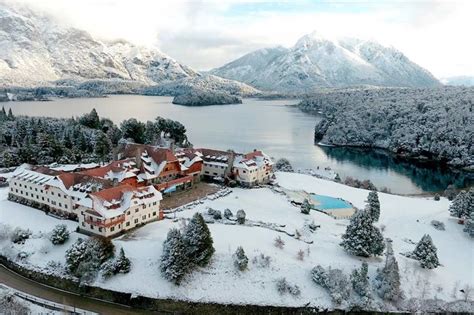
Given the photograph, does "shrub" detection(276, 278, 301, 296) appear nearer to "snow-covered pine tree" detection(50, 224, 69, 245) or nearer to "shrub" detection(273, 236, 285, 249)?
"shrub" detection(273, 236, 285, 249)

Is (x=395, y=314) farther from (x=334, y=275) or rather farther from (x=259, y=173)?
(x=259, y=173)

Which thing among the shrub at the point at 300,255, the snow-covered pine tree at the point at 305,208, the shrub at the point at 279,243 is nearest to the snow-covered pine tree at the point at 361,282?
the shrub at the point at 300,255

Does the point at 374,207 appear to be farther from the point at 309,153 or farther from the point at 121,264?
the point at 309,153

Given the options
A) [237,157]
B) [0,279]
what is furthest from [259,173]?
[0,279]

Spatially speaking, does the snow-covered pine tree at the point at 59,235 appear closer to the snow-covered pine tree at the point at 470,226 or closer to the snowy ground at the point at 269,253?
the snowy ground at the point at 269,253

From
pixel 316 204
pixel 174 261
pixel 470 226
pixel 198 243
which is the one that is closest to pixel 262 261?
pixel 198 243
